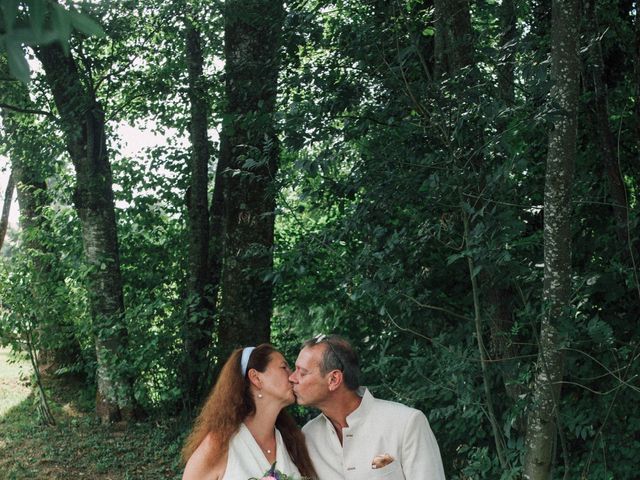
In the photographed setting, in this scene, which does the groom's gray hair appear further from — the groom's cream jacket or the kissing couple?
the groom's cream jacket

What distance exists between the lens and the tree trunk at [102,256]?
9.63 meters

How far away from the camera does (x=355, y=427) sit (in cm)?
383

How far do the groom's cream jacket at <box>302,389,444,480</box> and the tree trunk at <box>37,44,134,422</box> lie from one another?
6.00 metres

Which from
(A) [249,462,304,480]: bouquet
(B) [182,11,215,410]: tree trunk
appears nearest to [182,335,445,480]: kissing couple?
(A) [249,462,304,480]: bouquet

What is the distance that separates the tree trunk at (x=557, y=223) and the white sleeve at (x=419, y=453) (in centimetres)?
133

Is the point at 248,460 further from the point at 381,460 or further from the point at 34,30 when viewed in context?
the point at 34,30

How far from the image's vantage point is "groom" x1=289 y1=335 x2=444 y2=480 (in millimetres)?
3744

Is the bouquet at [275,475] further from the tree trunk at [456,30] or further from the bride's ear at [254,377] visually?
the tree trunk at [456,30]

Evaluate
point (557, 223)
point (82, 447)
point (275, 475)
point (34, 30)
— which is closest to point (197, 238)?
point (82, 447)

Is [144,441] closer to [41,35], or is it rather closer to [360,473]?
[360,473]

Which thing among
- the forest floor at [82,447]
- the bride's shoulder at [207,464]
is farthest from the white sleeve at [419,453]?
the forest floor at [82,447]

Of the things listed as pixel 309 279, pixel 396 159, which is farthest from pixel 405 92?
pixel 309 279

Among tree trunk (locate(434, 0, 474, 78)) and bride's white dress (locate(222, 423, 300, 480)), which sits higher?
tree trunk (locate(434, 0, 474, 78))

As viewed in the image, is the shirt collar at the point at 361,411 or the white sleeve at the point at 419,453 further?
the shirt collar at the point at 361,411
